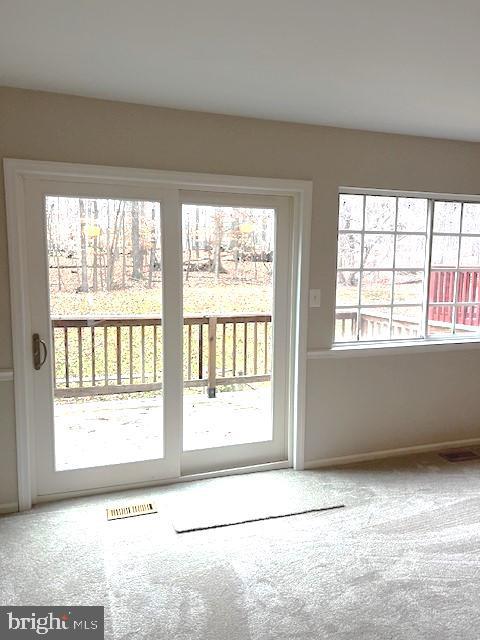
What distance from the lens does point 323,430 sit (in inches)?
127

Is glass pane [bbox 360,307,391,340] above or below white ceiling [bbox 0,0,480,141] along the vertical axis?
below

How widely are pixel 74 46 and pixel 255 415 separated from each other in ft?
7.86

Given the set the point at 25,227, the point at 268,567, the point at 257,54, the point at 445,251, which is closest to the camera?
the point at 257,54

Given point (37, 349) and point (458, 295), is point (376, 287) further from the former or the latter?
point (37, 349)

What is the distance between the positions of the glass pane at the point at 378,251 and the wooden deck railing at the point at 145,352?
2.89 feet

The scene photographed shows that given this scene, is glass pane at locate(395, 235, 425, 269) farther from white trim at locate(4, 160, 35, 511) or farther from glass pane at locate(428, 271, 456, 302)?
white trim at locate(4, 160, 35, 511)

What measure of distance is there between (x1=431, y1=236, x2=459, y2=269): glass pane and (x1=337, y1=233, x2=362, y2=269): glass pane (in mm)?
678

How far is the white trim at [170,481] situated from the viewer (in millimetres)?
2754

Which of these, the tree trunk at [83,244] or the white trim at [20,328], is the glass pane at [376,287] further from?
the white trim at [20,328]

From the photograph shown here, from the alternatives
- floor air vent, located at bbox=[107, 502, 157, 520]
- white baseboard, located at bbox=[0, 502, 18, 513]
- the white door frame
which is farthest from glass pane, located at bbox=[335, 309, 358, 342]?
white baseboard, located at bbox=[0, 502, 18, 513]

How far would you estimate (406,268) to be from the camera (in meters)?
3.43

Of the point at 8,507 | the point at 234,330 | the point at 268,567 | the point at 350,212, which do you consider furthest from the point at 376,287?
the point at 8,507

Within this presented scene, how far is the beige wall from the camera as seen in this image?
248cm

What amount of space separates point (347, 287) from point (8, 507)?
257 centimetres
